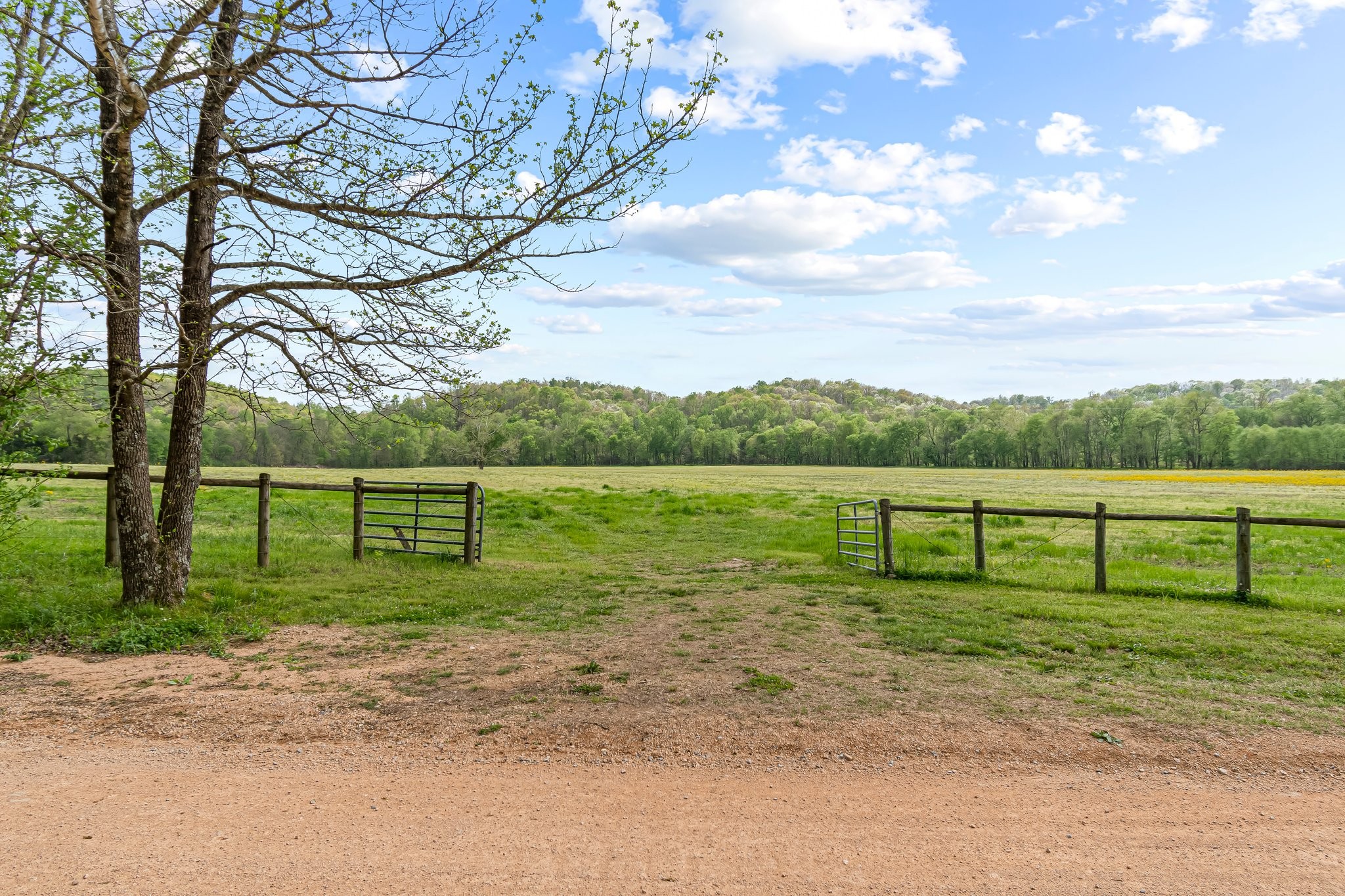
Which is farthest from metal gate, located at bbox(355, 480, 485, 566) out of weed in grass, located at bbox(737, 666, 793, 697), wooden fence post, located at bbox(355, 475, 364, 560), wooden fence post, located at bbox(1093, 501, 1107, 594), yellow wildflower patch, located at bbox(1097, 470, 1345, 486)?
yellow wildflower patch, located at bbox(1097, 470, 1345, 486)

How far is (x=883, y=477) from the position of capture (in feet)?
223

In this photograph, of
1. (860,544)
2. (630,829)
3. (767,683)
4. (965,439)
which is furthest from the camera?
(965,439)

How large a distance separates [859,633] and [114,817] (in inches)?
267

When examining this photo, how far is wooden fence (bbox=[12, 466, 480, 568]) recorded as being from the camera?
11.0 meters

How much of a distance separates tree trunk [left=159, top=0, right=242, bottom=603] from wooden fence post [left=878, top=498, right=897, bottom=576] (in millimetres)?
9898

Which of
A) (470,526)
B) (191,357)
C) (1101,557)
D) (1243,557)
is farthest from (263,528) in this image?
(1243,557)

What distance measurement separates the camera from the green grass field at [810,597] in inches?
268

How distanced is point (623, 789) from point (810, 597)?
21.6ft

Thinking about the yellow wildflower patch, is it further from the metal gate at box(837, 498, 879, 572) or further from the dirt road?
the dirt road

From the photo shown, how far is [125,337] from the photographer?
825cm

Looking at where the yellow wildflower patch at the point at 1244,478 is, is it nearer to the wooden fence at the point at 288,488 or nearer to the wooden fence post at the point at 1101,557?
the wooden fence post at the point at 1101,557

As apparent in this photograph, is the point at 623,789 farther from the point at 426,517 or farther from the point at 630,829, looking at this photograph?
the point at 426,517

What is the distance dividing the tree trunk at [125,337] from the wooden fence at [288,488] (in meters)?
1.47

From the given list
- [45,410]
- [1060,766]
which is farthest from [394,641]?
[1060,766]
